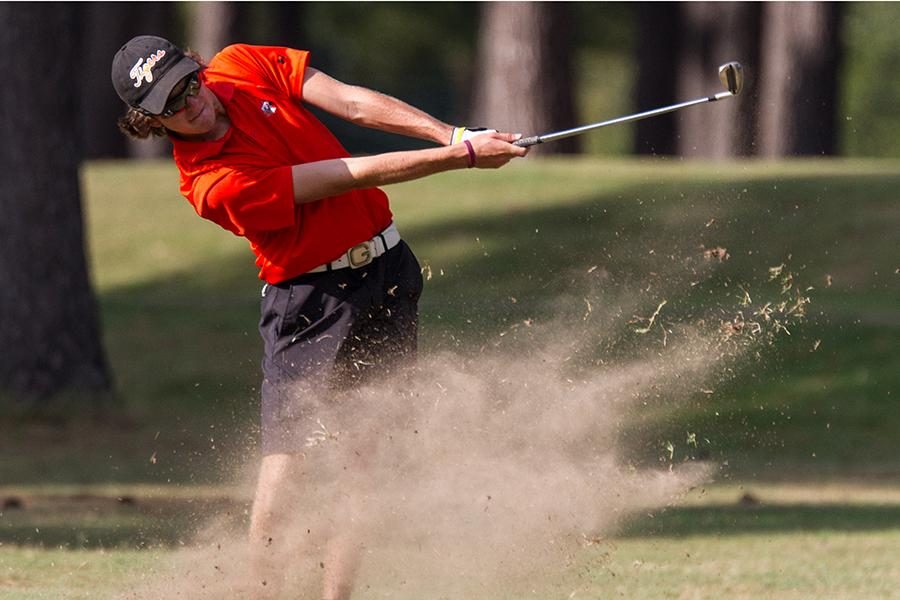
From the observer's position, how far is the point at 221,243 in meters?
19.6

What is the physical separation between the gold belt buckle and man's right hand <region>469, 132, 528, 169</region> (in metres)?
0.56

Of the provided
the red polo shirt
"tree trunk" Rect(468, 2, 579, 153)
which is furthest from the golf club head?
"tree trunk" Rect(468, 2, 579, 153)

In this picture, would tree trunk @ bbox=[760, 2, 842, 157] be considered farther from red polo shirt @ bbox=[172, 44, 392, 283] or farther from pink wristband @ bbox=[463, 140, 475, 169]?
pink wristband @ bbox=[463, 140, 475, 169]

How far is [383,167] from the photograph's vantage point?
6098 millimetres

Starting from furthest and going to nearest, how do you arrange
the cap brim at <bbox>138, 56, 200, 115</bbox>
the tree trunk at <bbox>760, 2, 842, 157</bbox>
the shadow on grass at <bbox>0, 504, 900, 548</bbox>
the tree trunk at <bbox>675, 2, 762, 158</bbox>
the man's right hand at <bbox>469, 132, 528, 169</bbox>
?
1. the tree trunk at <bbox>675, 2, 762, 158</bbox>
2. the tree trunk at <bbox>760, 2, 842, 157</bbox>
3. the shadow on grass at <bbox>0, 504, 900, 548</bbox>
4. the man's right hand at <bbox>469, 132, 528, 169</bbox>
5. the cap brim at <bbox>138, 56, 200, 115</bbox>

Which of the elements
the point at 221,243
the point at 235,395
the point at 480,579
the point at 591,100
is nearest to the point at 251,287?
the point at 221,243

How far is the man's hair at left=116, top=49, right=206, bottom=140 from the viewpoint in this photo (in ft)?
20.5

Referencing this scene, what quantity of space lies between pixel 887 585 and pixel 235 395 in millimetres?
8488

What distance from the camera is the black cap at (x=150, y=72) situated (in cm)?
605

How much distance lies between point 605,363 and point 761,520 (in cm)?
262

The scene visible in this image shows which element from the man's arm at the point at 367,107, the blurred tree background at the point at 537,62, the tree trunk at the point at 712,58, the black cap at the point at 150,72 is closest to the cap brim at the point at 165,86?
the black cap at the point at 150,72

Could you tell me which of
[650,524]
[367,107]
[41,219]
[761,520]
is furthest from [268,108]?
[41,219]

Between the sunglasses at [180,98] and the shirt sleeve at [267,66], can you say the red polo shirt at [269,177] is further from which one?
the sunglasses at [180,98]

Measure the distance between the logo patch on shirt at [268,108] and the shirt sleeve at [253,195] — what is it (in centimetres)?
31
